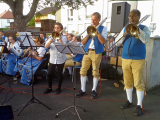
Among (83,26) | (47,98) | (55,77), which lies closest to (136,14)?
(47,98)

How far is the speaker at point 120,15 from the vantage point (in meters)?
5.26

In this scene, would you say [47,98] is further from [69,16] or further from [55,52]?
[69,16]

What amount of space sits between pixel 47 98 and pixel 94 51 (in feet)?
5.68

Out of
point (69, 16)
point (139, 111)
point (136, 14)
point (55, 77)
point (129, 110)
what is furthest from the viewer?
point (69, 16)

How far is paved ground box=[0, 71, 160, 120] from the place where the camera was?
9.70ft

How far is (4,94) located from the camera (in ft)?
13.3

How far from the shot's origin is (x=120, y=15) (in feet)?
17.6

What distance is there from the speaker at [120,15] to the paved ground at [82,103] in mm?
2216

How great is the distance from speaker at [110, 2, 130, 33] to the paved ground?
222 cm

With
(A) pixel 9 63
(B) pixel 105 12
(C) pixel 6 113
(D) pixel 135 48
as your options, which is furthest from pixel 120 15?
(B) pixel 105 12

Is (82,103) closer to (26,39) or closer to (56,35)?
(56,35)

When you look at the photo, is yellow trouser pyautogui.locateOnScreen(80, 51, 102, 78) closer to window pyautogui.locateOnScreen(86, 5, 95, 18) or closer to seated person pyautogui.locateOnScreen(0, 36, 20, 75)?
seated person pyautogui.locateOnScreen(0, 36, 20, 75)

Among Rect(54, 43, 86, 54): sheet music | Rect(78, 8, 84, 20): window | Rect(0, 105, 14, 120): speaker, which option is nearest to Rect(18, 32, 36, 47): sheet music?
Rect(54, 43, 86, 54): sheet music

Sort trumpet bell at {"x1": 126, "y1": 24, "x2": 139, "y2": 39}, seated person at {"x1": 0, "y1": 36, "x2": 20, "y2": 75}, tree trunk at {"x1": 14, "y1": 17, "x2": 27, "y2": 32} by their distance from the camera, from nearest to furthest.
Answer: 1. trumpet bell at {"x1": 126, "y1": 24, "x2": 139, "y2": 39}
2. seated person at {"x1": 0, "y1": 36, "x2": 20, "y2": 75}
3. tree trunk at {"x1": 14, "y1": 17, "x2": 27, "y2": 32}
